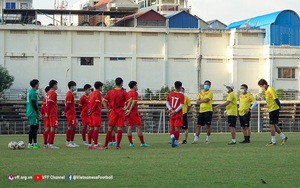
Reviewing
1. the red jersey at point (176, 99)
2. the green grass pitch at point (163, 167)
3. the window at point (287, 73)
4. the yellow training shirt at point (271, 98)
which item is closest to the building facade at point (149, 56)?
the window at point (287, 73)

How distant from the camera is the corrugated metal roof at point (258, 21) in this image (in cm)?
7395

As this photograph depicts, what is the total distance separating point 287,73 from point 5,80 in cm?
2485

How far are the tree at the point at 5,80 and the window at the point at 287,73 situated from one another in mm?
23462

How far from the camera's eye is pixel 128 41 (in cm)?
7331

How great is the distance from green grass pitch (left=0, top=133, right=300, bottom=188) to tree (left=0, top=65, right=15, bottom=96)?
45.2m

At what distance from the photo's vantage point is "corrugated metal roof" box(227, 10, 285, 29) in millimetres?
73950

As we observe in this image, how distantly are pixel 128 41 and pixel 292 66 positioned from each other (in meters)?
14.7

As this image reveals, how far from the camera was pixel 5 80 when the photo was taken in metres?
67.4

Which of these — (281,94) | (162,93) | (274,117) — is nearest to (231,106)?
(274,117)

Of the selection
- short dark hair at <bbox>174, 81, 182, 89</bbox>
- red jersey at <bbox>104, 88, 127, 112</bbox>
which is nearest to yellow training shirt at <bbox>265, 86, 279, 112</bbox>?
short dark hair at <bbox>174, 81, 182, 89</bbox>

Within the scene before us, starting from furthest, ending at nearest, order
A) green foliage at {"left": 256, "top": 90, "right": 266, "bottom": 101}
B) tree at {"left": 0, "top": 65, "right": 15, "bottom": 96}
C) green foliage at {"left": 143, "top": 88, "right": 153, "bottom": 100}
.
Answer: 1. green foliage at {"left": 143, "top": 88, "right": 153, "bottom": 100}
2. green foliage at {"left": 256, "top": 90, "right": 266, "bottom": 101}
3. tree at {"left": 0, "top": 65, "right": 15, "bottom": 96}

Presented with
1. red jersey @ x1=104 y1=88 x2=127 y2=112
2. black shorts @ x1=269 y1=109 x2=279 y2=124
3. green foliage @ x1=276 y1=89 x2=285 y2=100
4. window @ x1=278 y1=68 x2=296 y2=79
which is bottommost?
green foliage @ x1=276 y1=89 x2=285 y2=100

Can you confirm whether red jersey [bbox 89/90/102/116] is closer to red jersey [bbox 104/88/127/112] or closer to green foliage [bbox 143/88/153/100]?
red jersey [bbox 104/88/127/112]

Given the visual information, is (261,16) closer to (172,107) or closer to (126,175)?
(172,107)
